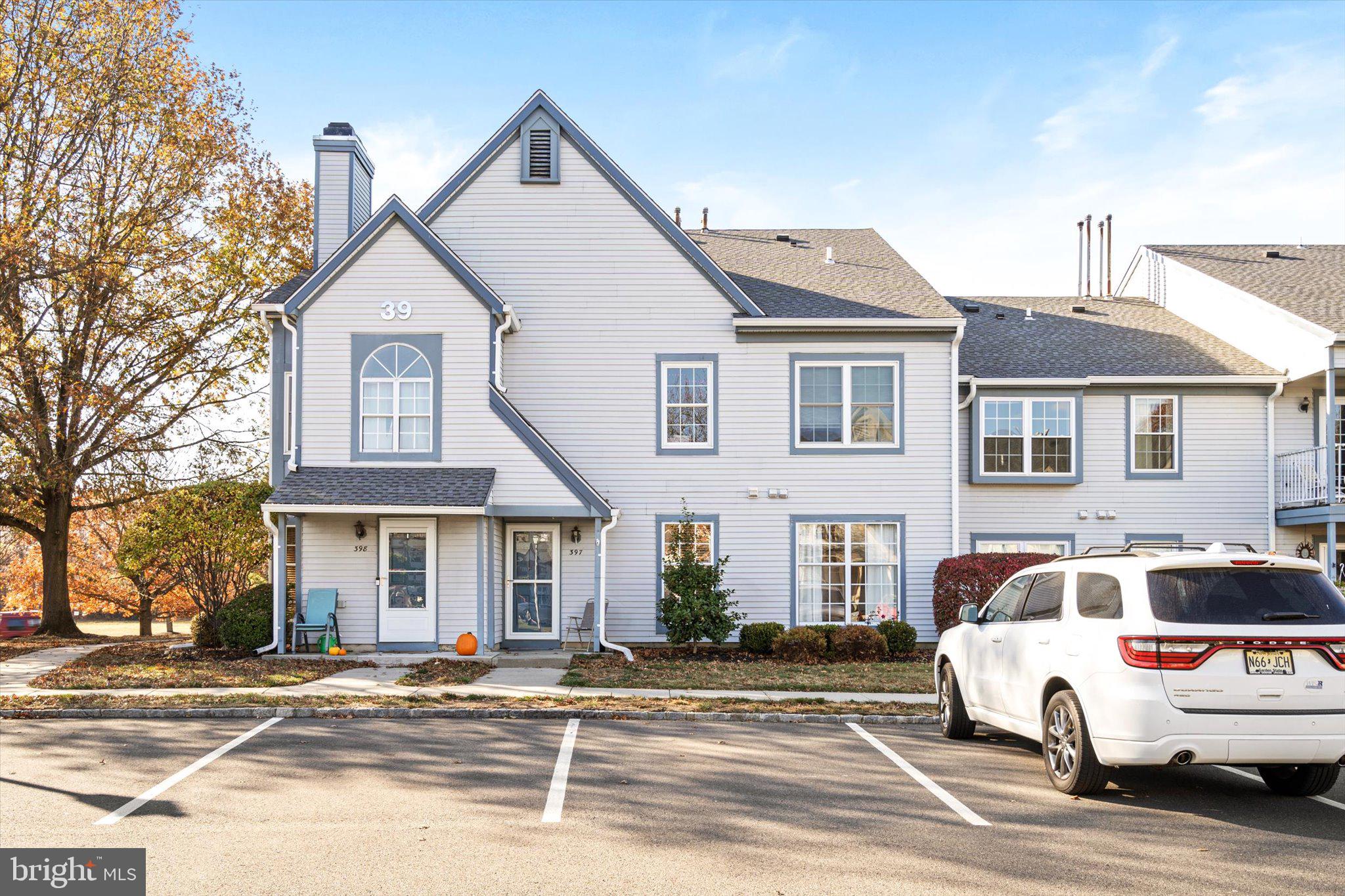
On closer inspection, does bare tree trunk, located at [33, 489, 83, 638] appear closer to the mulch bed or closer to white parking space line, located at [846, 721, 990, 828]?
the mulch bed

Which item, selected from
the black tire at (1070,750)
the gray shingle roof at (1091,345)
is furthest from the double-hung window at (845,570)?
the black tire at (1070,750)

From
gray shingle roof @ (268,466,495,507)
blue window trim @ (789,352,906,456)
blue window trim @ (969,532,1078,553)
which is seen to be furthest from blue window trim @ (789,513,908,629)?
gray shingle roof @ (268,466,495,507)

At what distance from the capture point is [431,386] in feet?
59.3

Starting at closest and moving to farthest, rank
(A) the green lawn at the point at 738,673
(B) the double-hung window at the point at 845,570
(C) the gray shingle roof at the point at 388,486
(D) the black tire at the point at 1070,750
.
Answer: (D) the black tire at the point at 1070,750 < (A) the green lawn at the point at 738,673 < (C) the gray shingle roof at the point at 388,486 < (B) the double-hung window at the point at 845,570

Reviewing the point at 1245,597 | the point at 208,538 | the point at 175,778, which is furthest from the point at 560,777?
the point at 208,538

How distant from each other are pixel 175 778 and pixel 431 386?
33.6 ft

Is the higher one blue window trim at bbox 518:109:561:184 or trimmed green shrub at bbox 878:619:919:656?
blue window trim at bbox 518:109:561:184

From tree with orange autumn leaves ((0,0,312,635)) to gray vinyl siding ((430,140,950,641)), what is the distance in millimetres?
8824

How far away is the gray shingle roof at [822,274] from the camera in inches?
789

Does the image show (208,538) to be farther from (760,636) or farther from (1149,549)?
(1149,549)

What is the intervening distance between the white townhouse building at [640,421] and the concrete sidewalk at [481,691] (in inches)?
135

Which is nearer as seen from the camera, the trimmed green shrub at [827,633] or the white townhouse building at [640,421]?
the white townhouse building at [640,421]

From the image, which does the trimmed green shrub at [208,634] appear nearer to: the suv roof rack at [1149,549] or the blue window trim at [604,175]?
the blue window trim at [604,175]

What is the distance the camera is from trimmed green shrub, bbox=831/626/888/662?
59.0ft
